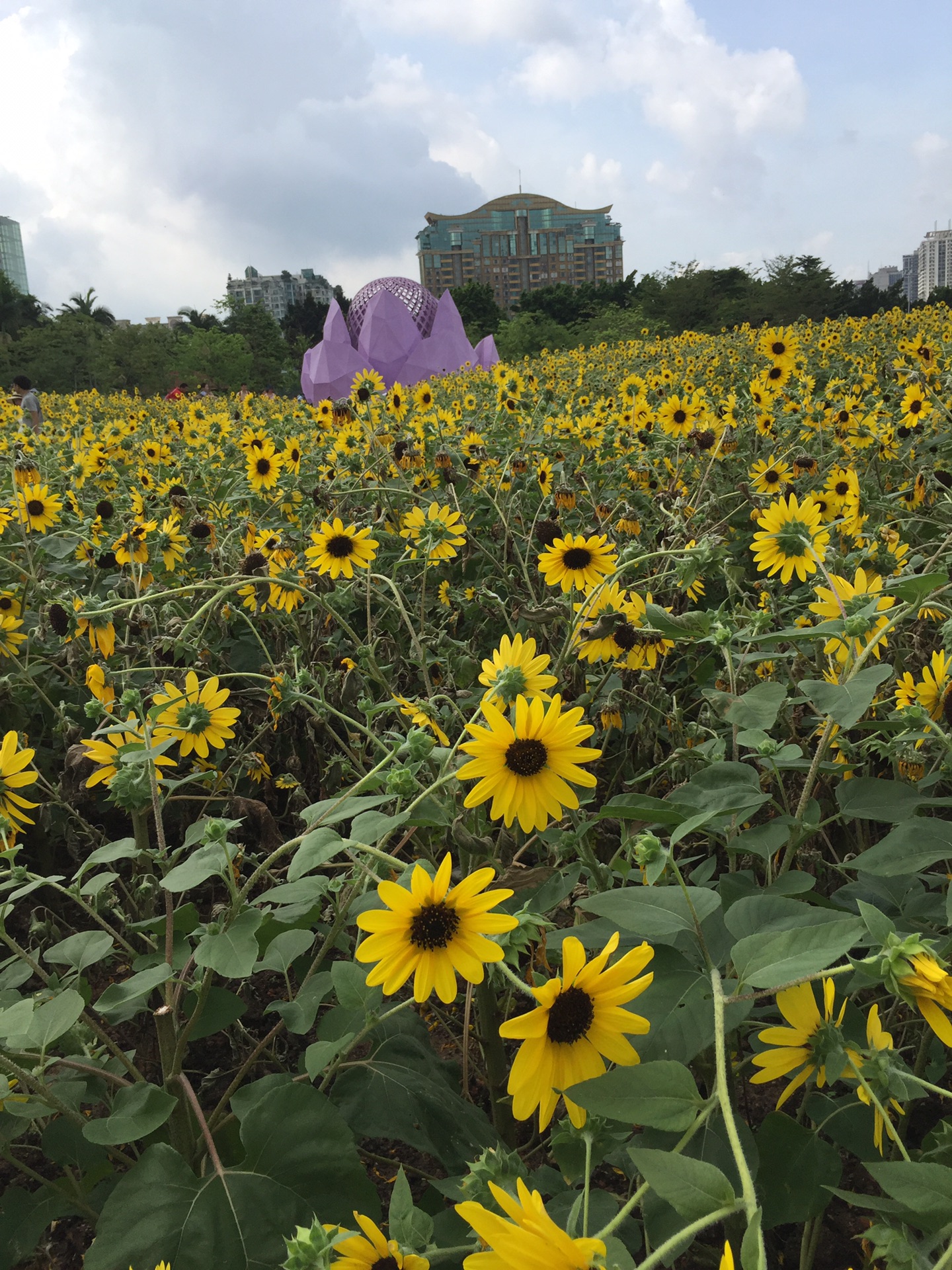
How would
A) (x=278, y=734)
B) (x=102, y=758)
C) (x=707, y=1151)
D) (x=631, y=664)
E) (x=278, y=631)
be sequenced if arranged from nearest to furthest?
1. (x=707, y=1151)
2. (x=102, y=758)
3. (x=631, y=664)
4. (x=278, y=734)
5. (x=278, y=631)

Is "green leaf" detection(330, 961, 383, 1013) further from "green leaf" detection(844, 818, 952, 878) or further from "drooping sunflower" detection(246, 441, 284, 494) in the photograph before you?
"drooping sunflower" detection(246, 441, 284, 494)

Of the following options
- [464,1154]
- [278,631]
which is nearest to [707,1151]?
[464,1154]

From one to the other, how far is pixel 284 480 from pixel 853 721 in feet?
9.58

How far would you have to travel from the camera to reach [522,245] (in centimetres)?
10350

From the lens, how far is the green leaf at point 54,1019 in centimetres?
94

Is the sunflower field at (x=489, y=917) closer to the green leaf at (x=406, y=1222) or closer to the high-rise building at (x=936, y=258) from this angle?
the green leaf at (x=406, y=1222)

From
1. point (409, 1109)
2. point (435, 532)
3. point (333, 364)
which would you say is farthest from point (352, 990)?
point (333, 364)

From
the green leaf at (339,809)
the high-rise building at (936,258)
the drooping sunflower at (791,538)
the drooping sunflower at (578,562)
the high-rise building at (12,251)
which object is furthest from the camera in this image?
the high-rise building at (12,251)

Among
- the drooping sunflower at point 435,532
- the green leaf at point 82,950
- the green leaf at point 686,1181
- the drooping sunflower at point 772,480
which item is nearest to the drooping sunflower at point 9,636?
the drooping sunflower at point 435,532

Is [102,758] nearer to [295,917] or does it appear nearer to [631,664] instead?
[295,917]

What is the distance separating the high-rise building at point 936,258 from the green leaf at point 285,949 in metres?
72.4

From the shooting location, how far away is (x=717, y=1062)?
0.61 m

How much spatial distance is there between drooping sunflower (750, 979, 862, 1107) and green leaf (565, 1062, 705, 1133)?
152mm

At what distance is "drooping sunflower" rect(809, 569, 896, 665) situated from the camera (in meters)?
1.22
